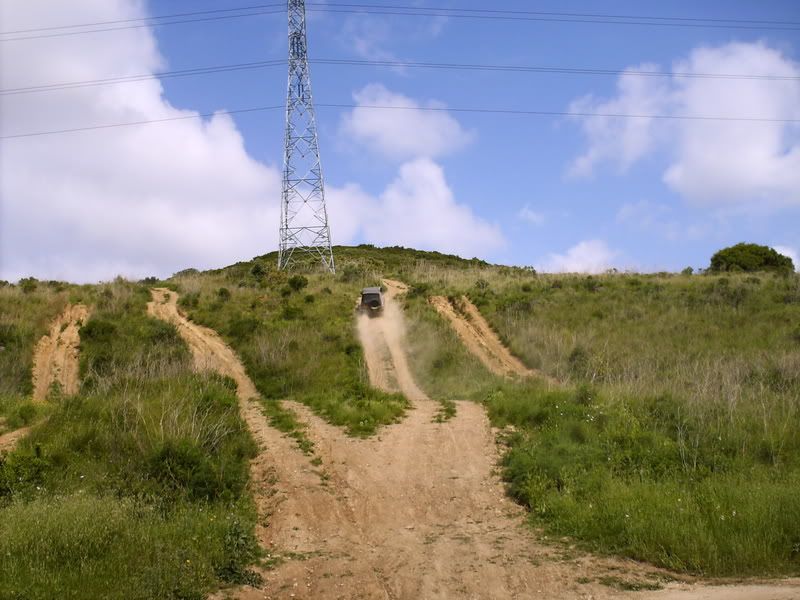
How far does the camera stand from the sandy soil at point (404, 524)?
7.48 m

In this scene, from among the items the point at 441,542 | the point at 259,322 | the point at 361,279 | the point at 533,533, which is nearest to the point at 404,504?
the point at 441,542

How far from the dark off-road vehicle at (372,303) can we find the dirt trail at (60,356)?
11.6 m

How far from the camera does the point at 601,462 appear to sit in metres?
10.8

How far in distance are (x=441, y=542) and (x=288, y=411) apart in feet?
24.2

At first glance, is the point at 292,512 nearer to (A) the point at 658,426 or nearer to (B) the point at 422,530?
(B) the point at 422,530

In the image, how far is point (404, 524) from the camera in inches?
384

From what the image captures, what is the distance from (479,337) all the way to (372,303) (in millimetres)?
5642

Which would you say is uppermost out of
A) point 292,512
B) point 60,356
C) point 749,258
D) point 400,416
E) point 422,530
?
point 749,258

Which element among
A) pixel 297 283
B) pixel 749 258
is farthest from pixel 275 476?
pixel 749 258

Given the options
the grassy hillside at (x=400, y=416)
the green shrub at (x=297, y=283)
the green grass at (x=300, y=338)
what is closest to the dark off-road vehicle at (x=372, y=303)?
the green grass at (x=300, y=338)

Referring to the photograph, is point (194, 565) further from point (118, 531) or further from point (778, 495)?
point (778, 495)

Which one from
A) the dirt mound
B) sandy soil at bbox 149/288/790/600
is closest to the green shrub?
the dirt mound

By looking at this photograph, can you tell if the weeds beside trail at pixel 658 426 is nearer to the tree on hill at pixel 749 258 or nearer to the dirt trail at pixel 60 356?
the dirt trail at pixel 60 356

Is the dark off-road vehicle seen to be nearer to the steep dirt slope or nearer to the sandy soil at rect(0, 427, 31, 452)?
the steep dirt slope
